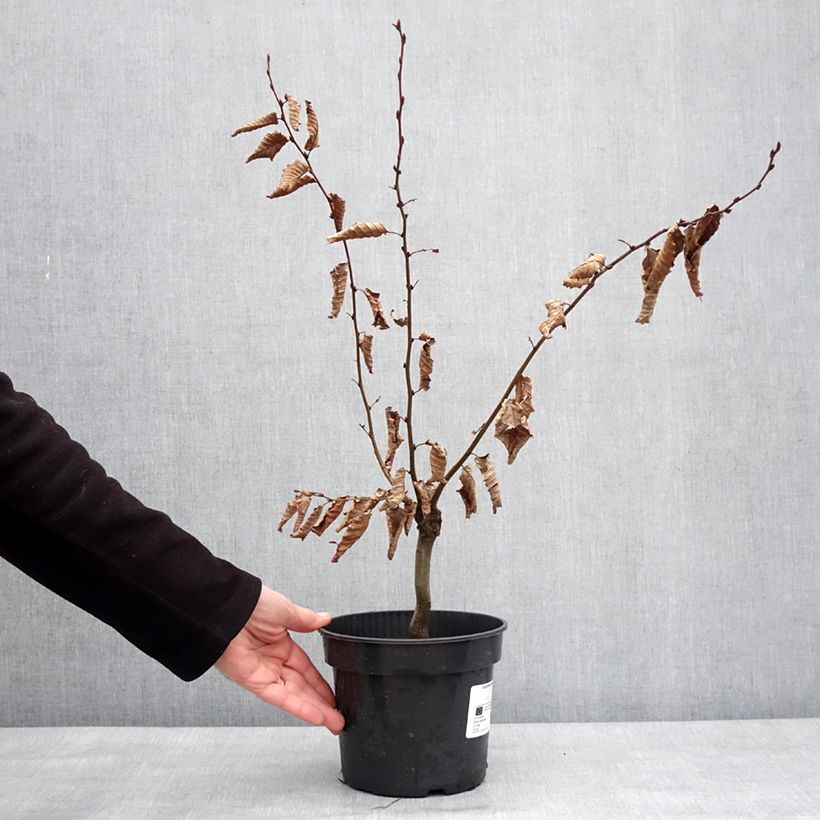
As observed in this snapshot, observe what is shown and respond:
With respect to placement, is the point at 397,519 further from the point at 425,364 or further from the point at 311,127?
the point at 311,127

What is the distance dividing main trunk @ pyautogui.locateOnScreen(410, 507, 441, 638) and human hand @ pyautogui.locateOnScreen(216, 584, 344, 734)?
Result: 0.34 feet

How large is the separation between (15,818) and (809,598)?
40.5 inches

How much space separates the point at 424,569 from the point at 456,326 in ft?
1.38

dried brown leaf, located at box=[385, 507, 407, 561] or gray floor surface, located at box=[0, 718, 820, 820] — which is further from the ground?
dried brown leaf, located at box=[385, 507, 407, 561]

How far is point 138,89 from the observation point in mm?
1413

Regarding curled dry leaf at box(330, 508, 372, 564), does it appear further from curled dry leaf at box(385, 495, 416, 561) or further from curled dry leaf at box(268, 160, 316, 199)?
curled dry leaf at box(268, 160, 316, 199)

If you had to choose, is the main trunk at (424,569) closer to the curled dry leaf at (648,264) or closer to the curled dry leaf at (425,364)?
the curled dry leaf at (425,364)

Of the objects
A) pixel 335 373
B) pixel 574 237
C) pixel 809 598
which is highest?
pixel 574 237

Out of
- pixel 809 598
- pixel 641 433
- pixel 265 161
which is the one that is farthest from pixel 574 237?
pixel 809 598

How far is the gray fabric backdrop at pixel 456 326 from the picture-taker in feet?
4.60

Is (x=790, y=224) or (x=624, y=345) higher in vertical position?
(x=790, y=224)

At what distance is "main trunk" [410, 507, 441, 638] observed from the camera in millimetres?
1107

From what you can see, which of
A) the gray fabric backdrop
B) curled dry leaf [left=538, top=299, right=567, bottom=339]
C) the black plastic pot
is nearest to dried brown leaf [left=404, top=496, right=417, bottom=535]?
the black plastic pot

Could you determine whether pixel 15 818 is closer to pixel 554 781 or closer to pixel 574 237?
pixel 554 781
